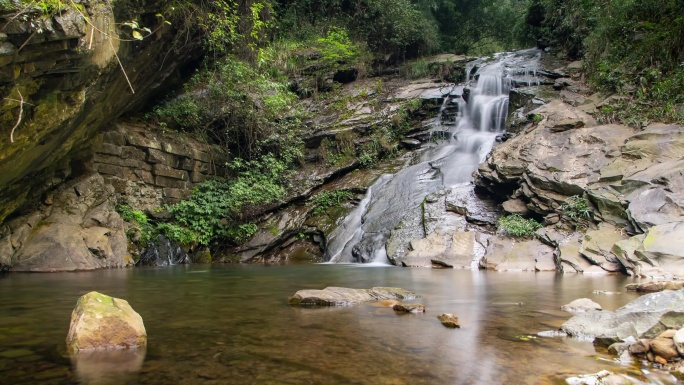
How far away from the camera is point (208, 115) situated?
1541cm

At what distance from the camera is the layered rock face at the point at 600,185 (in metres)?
8.37

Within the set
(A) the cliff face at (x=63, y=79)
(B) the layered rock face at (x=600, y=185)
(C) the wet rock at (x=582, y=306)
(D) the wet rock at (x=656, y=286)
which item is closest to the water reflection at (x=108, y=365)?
(A) the cliff face at (x=63, y=79)

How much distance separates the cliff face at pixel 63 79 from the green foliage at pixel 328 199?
5.98m

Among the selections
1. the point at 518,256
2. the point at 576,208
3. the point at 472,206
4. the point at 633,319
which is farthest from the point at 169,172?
the point at 633,319

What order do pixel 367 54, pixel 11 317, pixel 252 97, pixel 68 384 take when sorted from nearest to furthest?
pixel 68 384, pixel 11 317, pixel 252 97, pixel 367 54

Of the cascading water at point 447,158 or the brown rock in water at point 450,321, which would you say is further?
the cascading water at point 447,158

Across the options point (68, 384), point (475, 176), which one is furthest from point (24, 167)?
point (475, 176)

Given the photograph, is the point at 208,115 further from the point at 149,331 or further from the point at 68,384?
the point at 68,384

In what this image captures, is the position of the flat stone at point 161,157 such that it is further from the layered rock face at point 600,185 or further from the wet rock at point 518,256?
the wet rock at point 518,256

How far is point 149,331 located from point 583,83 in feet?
54.0

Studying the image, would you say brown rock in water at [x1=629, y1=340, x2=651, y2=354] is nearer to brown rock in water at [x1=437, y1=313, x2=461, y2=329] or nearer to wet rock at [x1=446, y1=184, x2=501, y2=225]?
brown rock in water at [x1=437, y1=313, x2=461, y2=329]

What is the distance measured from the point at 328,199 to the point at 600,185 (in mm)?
7874

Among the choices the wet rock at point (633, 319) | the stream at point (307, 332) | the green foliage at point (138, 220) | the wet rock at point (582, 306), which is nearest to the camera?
the stream at point (307, 332)

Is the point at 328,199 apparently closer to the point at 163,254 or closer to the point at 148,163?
the point at 163,254
